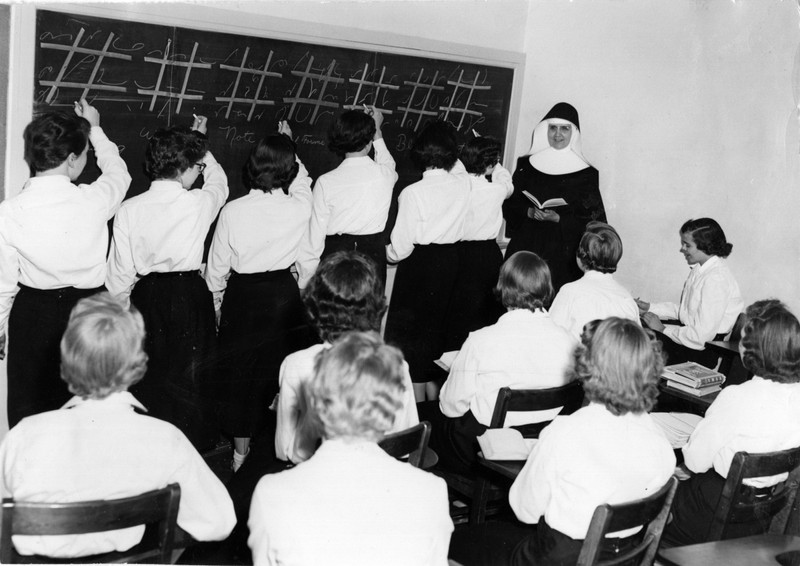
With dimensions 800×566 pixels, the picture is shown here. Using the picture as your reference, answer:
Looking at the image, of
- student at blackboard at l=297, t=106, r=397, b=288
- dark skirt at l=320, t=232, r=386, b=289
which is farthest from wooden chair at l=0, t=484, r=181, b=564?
dark skirt at l=320, t=232, r=386, b=289

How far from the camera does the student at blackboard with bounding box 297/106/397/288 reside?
4223 millimetres

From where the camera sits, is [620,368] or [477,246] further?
[477,246]

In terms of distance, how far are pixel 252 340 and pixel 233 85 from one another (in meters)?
1.25

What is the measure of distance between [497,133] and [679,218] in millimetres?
1346

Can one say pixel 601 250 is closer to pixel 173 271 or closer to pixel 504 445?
pixel 504 445

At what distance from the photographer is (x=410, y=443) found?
2293 mm

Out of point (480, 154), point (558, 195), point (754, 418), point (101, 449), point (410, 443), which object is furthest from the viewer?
point (558, 195)

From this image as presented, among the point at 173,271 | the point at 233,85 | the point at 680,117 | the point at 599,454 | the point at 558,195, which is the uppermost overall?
the point at 680,117

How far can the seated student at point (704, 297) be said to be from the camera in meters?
4.19

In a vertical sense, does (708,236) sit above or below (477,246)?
above

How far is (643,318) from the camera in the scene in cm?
440

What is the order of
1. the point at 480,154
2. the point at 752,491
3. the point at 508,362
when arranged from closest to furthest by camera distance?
the point at 752,491 → the point at 508,362 → the point at 480,154

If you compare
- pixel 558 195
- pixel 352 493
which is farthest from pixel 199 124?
pixel 352 493

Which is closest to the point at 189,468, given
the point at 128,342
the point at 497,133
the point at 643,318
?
the point at 128,342
